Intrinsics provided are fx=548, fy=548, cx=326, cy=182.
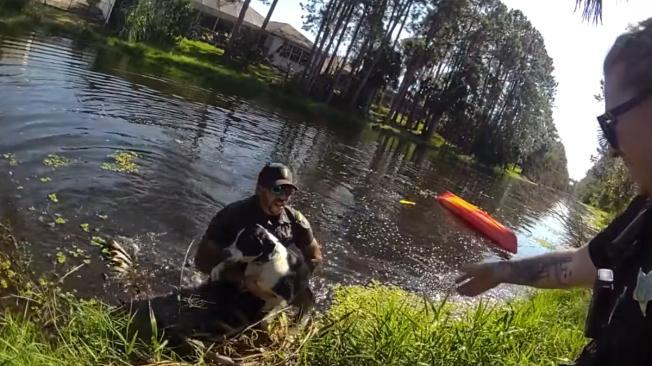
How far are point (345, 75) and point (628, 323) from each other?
4903 cm

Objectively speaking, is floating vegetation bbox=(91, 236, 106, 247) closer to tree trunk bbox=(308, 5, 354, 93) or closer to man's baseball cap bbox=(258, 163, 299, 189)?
man's baseball cap bbox=(258, 163, 299, 189)

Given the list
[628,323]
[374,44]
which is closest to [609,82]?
[628,323]

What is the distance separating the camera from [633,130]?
168 cm

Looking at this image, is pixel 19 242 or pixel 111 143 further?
pixel 111 143

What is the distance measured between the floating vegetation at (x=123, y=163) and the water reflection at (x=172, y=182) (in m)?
0.19

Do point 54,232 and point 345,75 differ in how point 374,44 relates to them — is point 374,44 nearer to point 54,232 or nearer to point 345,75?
point 345,75

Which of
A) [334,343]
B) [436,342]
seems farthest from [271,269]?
[436,342]

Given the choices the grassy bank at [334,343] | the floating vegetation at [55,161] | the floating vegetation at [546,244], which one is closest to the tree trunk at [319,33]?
the floating vegetation at [546,244]

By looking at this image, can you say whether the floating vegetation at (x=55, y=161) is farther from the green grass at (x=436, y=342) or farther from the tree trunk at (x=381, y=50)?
the tree trunk at (x=381, y=50)

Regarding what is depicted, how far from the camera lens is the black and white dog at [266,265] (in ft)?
16.8

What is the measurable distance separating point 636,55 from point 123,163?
9.88 meters

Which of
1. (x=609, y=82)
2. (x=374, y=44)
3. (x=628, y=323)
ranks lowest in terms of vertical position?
(x=628, y=323)

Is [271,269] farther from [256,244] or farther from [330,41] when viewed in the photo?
[330,41]

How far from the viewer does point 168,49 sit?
36062mm
